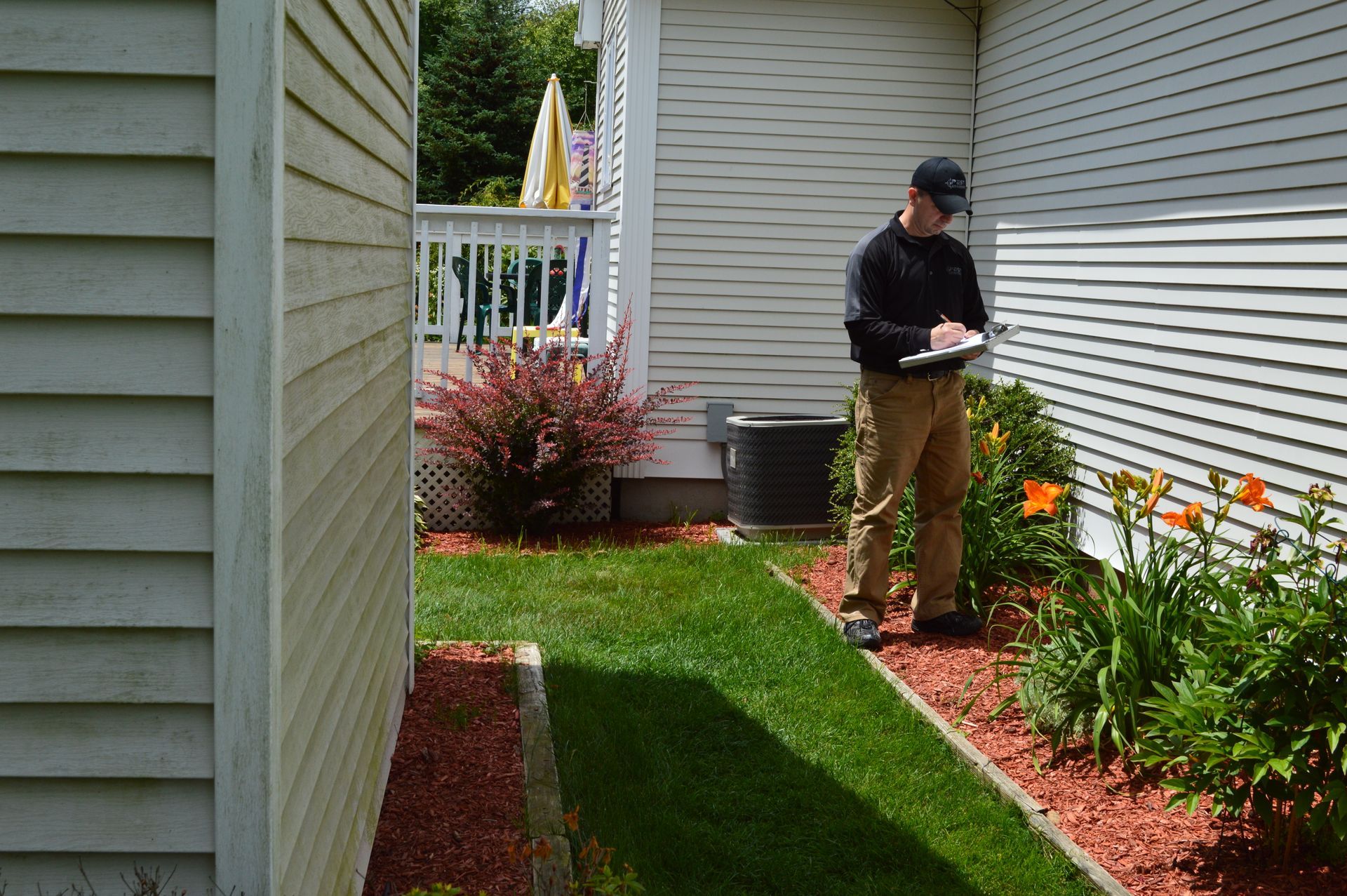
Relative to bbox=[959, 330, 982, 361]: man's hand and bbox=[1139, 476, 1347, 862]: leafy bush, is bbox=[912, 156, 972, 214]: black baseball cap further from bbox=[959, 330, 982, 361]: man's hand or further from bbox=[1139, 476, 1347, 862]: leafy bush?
bbox=[1139, 476, 1347, 862]: leafy bush

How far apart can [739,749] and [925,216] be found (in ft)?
8.07

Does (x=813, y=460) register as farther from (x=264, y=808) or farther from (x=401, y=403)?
(x=264, y=808)

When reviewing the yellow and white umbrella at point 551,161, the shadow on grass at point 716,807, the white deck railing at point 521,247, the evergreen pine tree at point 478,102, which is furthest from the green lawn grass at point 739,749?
the evergreen pine tree at point 478,102

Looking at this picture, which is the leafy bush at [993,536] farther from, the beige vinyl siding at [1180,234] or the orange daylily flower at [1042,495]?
the orange daylily flower at [1042,495]

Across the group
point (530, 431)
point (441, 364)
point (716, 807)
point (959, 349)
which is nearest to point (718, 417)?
point (530, 431)

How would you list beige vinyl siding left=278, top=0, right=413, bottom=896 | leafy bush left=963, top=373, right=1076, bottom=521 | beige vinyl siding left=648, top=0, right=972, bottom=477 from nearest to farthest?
beige vinyl siding left=278, top=0, right=413, bottom=896
leafy bush left=963, top=373, right=1076, bottom=521
beige vinyl siding left=648, top=0, right=972, bottom=477

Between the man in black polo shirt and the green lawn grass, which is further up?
the man in black polo shirt

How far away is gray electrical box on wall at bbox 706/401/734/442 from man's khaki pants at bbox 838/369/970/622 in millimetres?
3048

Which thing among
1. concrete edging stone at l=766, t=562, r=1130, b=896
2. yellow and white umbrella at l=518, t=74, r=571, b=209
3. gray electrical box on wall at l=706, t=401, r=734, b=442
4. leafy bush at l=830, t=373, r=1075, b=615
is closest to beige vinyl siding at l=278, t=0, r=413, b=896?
concrete edging stone at l=766, t=562, r=1130, b=896

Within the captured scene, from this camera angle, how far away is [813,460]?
27.3ft

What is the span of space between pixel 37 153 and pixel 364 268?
1.35 metres

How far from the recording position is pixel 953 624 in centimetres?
604

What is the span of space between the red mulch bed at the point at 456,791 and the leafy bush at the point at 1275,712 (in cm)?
189

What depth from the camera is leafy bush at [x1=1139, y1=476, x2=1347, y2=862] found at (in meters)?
3.35
